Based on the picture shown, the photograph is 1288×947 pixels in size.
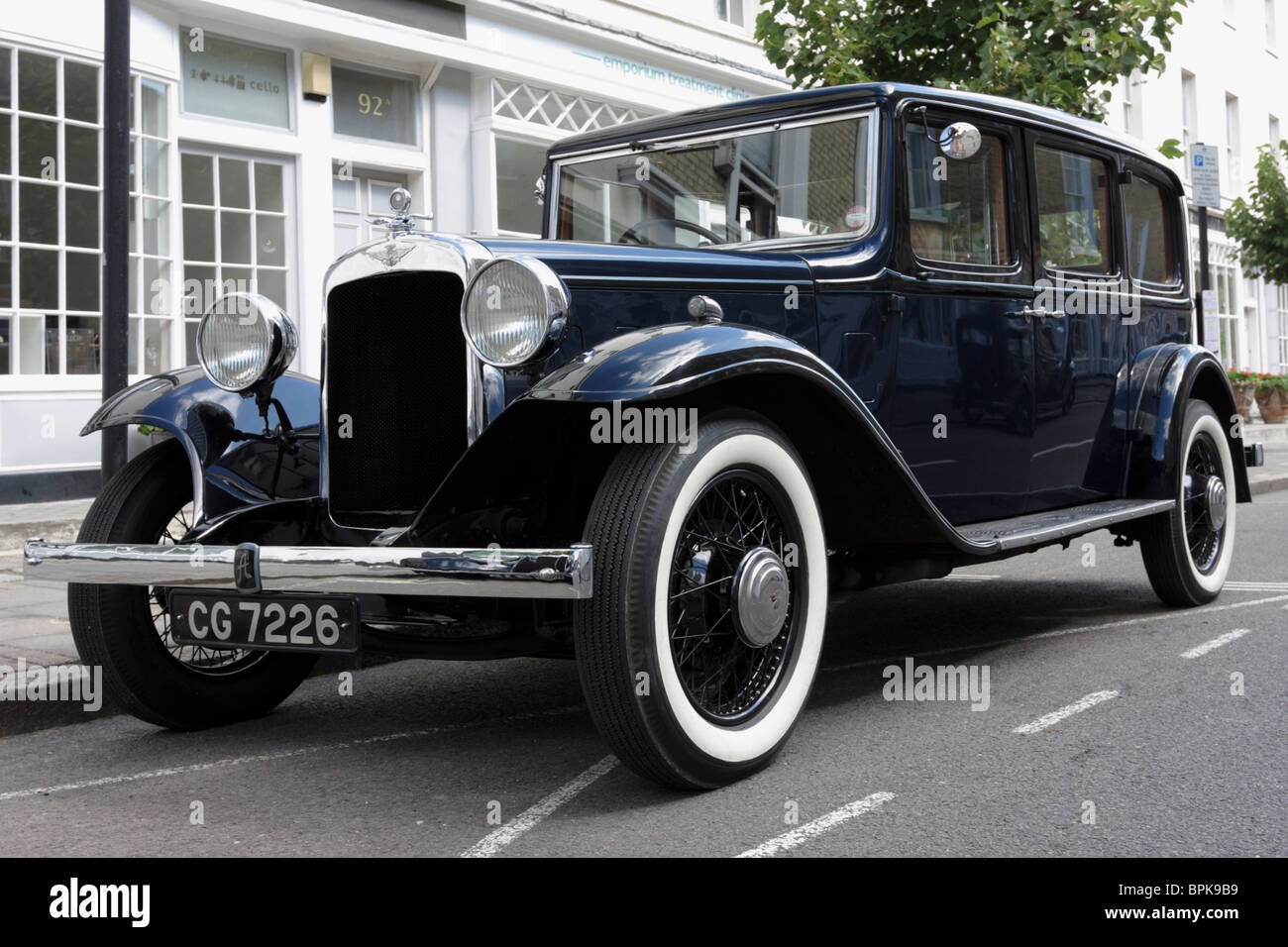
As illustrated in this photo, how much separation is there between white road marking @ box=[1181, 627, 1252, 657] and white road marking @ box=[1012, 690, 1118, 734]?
2.64ft

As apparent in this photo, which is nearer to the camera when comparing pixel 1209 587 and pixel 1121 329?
pixel 1121 329

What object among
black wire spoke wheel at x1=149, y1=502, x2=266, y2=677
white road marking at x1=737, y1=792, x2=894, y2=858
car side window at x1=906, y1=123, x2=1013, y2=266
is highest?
car side window at x1=906, y1=123, x2=1013, y2=266

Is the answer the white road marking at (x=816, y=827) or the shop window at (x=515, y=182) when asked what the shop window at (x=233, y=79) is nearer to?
the shop window at (x=515, y=182)

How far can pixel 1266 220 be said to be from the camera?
22.5m

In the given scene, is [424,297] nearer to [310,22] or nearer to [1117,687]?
[1117,687]

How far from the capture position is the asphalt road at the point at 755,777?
122 inches

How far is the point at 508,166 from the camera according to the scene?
13.2 metres

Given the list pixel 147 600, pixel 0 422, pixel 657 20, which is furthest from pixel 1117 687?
pixel 657 20

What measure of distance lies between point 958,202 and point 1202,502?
230 centimetres

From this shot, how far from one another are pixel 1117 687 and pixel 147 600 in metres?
3.14

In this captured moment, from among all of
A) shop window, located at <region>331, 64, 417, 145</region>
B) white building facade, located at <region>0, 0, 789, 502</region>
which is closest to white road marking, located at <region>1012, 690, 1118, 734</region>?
white building facade, located at <region>0, 0, 789, 502</region>

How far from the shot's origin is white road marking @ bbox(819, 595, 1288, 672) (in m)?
5.19
